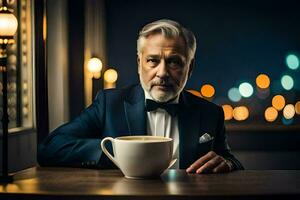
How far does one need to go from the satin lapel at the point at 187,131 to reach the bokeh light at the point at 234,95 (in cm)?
25

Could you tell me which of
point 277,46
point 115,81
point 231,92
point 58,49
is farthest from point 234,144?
point 58,49

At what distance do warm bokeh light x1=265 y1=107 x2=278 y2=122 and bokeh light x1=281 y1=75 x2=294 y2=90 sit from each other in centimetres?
7

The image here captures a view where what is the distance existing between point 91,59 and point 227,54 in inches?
13.3

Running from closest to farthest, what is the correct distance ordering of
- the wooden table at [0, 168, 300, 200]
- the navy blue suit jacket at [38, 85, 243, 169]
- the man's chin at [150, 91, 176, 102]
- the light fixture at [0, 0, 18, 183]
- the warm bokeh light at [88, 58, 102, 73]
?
the wooden table at [0, 168, 300, 200] → the light fixture at [0, 0, 18, 183] → the navy blue suit jacket at [38, 85, 243, 169] → the man's chin at [150, 91, 176, 102] → the warm bokeh light at [88, 58, 102, 73]

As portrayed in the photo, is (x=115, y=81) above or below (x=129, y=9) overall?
below

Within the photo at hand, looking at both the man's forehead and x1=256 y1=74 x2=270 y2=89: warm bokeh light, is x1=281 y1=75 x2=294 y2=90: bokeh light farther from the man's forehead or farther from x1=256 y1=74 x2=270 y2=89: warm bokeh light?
the man's forehead

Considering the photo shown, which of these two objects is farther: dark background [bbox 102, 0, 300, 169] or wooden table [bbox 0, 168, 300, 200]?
dark background [bbox 102, 0, 300, 169]

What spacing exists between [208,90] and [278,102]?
0.85 ft

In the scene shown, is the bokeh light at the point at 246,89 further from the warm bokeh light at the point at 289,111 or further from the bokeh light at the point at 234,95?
the warm bokeh light at the point at 289,111

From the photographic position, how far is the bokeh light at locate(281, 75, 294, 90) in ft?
4.17

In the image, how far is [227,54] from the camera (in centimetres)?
119

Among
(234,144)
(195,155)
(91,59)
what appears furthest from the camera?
(234,144)

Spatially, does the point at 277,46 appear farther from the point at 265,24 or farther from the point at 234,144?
the point at 234,144

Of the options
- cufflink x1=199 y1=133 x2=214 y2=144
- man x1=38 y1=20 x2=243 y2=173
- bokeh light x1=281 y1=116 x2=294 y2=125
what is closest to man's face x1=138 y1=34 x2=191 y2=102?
man x1=38 y1=20 x2=243 y2=173
